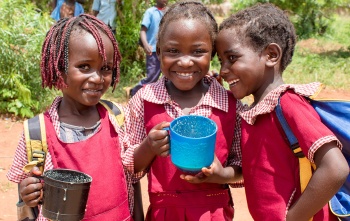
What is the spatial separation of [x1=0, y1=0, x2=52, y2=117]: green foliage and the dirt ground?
0.27 m

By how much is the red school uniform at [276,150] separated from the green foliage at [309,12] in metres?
8.82

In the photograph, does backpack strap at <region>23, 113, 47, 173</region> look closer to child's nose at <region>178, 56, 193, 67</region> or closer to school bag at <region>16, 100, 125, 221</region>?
school bag at <region>16, 100, 125, 221</region>

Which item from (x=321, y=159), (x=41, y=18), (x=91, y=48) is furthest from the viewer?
(x=41, y=18)

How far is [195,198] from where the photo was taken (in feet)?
6.61

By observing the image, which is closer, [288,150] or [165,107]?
[288,150]

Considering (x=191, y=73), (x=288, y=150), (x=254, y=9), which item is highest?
(x=254, y=9)

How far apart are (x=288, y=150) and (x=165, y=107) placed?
57cm

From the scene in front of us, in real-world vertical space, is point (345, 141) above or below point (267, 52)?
below

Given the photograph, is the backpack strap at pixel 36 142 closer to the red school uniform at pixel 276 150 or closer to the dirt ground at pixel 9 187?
the red school uniform at pixel 276 150

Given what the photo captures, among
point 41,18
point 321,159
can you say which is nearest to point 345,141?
point 321,159

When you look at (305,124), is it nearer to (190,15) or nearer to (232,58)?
(232,58)

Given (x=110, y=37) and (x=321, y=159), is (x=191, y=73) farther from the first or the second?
(x=321, y=159)

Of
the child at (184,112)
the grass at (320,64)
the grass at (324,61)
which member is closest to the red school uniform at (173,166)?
the child at (184,112)

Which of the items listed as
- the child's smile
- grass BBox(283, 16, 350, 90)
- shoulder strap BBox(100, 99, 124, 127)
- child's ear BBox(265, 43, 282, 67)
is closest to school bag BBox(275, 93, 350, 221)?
child's ear BBox(265, 43, 282, 67)
